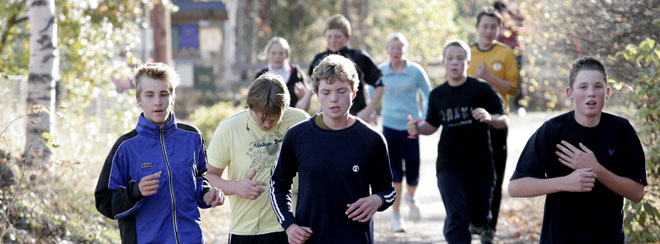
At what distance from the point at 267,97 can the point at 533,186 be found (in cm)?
173

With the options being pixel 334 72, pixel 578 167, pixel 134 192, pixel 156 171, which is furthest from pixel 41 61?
pixel 578 167

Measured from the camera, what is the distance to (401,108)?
32.7 feet

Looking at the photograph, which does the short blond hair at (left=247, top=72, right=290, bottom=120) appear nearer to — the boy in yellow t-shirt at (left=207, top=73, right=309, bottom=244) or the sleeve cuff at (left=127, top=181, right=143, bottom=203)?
the boy in yellow t-shirt at (left=207, top=73, right=309, bottom=244)

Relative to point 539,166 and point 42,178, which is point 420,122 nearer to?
point 539,166

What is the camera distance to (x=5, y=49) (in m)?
12.6

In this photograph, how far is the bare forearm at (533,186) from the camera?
14.8 feet

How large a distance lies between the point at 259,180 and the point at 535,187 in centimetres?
183

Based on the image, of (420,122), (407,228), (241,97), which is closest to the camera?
(420,122)

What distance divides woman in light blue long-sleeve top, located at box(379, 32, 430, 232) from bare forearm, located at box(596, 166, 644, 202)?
17.4 feet

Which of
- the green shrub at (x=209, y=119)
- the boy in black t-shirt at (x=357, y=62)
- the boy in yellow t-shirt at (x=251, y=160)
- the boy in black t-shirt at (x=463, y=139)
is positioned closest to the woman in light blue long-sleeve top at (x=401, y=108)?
the boy in black t-shirt at (x=357, y=62)

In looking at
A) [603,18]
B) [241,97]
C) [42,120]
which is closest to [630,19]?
[603,18]

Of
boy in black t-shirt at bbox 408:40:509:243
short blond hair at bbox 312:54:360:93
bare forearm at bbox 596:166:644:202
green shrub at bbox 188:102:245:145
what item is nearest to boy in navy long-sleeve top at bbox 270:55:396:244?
short blond hair at bbox 312:54:360:93

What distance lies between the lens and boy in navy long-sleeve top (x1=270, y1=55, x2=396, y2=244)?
4602mm

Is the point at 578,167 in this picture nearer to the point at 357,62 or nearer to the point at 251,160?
the point at 251,160
